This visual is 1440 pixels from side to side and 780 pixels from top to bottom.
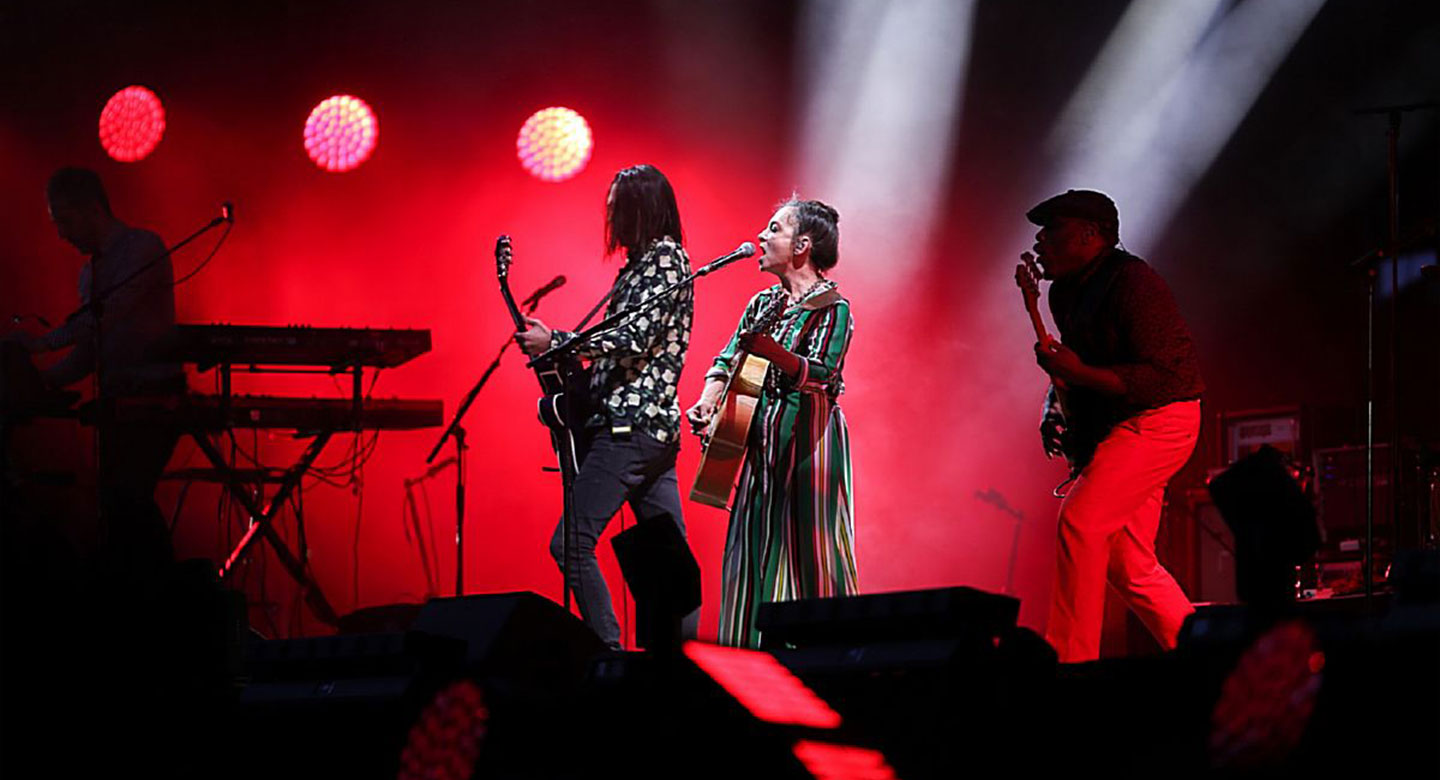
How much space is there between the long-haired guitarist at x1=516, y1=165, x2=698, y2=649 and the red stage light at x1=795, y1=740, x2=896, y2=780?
332 cm

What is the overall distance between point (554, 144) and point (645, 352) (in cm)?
358

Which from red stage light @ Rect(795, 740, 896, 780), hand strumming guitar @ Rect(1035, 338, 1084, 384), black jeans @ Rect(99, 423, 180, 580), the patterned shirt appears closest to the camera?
red stage light @ Rect(795, 740, 896, 780)

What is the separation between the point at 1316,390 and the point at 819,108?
10.9 feet

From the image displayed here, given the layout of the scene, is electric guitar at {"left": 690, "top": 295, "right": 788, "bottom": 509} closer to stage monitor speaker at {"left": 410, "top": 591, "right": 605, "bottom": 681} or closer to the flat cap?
the flat cap

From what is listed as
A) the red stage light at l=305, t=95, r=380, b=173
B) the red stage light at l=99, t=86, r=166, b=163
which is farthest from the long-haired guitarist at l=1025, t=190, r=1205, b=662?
the red stage light at l=99, t=86, r=166, b=163

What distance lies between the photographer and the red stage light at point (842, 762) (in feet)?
5.81

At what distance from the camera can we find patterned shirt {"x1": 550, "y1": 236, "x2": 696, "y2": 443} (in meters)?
5.29

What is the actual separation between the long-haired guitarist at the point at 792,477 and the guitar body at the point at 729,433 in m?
0.03

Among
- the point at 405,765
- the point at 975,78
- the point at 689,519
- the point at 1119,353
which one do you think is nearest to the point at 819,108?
the point at 975,78

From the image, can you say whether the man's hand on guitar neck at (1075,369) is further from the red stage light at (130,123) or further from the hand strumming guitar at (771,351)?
the red stage light at (130,123)

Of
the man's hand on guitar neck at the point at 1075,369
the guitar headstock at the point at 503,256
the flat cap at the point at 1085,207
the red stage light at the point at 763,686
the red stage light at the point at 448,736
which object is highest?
the flat cap at the point at 1085,207

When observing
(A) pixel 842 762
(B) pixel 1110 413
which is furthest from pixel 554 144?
(A) pixel 842 762

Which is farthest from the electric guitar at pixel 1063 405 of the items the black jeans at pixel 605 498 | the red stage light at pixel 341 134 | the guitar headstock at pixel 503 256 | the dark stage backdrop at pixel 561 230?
the red stage light at pixel 341 134

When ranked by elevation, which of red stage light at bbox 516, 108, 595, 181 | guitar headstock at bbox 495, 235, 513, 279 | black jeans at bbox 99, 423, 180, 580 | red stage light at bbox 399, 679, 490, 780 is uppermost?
red stage light at bbox 516, 108, 595, 181
